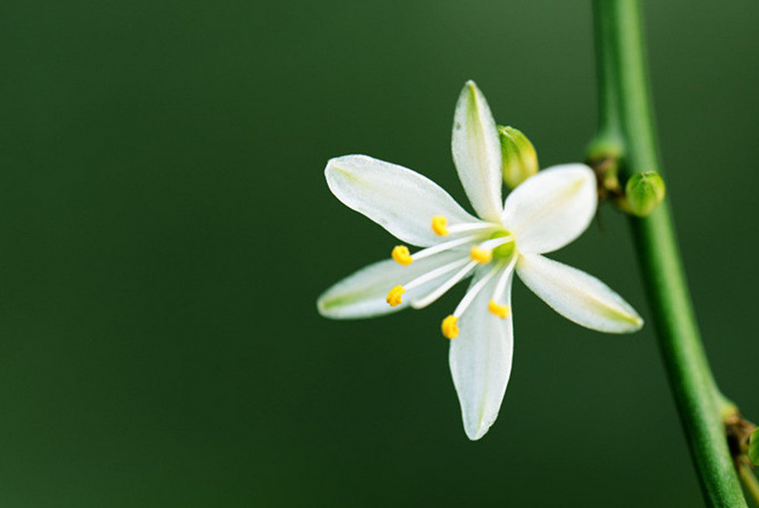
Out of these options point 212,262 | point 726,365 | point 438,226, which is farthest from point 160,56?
point 438,226

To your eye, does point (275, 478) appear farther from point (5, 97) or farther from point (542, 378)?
point (5, 97)

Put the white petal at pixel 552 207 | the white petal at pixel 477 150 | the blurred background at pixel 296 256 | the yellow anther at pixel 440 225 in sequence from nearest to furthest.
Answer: the white petal at pixel 552 207, the white petal at pixel 477 150, the yellow anther at pixel 440 225, the blurred background at pixel 296 256

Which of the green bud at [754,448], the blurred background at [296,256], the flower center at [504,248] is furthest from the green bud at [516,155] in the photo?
the blurred background at [296,256]

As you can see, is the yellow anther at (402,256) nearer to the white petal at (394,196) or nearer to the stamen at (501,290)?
the white petal at (394,196)

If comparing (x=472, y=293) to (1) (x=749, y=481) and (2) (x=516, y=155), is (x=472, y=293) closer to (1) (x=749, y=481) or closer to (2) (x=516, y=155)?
(2) (x=516, y=155)

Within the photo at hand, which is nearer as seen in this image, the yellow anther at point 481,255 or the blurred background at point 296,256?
the yellow anther at point 481,255

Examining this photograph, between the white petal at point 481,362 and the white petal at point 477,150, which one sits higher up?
the white petal at point 477,150

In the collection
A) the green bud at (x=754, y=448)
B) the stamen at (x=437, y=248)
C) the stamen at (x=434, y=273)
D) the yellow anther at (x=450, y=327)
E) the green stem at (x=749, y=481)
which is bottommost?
the green stem at (x=749, y=481)

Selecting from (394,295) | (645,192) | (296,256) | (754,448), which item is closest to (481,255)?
(394,295)
